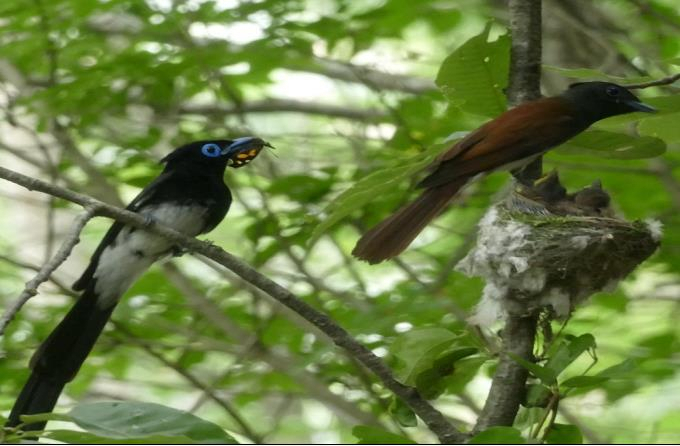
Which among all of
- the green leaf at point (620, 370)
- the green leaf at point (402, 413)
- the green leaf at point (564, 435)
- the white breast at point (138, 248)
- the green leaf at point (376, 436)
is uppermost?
the white breast at point (138, 248)

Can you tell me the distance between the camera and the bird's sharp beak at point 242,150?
13.7ft

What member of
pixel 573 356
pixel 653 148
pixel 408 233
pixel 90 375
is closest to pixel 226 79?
pixel 90 375

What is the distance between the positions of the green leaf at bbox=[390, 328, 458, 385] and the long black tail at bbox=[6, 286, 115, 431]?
0.96 m

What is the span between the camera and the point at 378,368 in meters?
2.54

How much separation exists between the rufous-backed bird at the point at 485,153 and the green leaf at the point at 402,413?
1.61 feet

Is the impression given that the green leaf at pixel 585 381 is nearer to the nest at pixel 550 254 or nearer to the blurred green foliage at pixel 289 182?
the nest at pixel 550 254

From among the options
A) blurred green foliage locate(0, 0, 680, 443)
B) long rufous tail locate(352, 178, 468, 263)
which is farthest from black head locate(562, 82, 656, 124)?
long rufous tail locate(352, 178, 468, 263)

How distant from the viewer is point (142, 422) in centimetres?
195

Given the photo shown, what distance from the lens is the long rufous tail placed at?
3285 mm

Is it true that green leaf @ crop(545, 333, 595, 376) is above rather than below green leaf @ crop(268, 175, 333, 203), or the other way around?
below

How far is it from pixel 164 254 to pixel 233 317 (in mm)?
1209

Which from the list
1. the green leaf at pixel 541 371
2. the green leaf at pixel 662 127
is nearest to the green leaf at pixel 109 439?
the green leaf at pixel 541 371

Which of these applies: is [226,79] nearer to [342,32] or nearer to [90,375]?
[342,32]

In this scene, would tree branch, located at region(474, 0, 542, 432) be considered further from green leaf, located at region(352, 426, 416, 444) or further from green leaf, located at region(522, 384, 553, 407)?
green leaf, located at region(352, 426, 416, 444)
